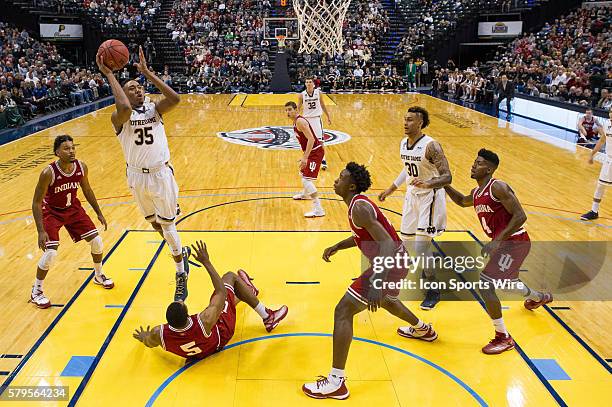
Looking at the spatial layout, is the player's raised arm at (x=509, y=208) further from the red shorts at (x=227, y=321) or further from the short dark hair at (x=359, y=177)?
the red shorts at (x=227, y=321)

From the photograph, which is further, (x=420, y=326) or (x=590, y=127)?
(x=590, y=127)

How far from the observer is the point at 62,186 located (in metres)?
5.39

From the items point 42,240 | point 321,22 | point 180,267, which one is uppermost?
point 321,22

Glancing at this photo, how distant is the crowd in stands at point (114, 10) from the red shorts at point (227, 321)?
2583cm

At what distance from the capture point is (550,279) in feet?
19.9

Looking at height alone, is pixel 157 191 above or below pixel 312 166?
above

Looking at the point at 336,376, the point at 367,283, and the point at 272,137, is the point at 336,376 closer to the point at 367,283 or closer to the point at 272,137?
the point at 367,283

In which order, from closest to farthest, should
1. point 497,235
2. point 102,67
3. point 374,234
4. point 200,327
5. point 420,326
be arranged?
point 374,234
point 200,327
point 497,235
point 420,326
point 102,67

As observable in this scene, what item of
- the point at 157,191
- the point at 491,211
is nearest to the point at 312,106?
the point at 157,191

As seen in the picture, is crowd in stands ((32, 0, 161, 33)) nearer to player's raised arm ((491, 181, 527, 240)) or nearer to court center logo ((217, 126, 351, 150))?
court center logo ((217, 126, 351, 150))

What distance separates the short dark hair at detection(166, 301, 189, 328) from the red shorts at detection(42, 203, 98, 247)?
6.74 feet

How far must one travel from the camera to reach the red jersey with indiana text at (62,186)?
5.34 m

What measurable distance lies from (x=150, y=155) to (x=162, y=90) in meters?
0.65

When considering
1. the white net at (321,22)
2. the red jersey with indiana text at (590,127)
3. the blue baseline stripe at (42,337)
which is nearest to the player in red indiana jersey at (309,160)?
the blue baseline stripe at (42,337)
